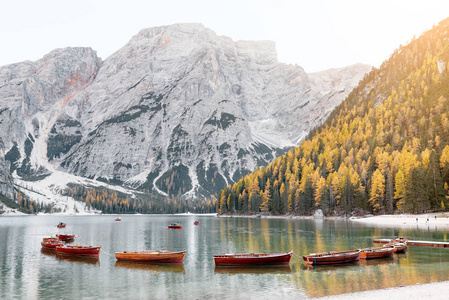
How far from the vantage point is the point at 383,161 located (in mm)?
160000

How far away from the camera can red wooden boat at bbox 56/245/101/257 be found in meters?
69.0

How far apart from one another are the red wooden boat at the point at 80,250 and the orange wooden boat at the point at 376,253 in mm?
46274

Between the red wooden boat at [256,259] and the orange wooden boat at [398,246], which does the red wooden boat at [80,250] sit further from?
the orange wooden boat at [398,246]

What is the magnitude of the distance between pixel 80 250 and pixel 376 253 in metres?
52.4

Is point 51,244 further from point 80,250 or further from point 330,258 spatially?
point 330,258

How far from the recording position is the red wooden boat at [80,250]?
69.0 m

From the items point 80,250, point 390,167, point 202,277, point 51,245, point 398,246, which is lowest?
point 202,277

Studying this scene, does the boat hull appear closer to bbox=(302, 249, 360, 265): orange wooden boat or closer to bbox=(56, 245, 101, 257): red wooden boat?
bbox=(56, 245, 101, 257): red wooden boat

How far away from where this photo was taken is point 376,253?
196ft

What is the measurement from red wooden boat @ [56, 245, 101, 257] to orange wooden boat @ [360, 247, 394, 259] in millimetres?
46274

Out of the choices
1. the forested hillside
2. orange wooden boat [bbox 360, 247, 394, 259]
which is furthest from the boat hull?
the forested hillside

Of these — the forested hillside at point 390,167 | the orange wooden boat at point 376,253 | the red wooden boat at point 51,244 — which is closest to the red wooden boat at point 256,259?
the orange wooden boat at point 376,253

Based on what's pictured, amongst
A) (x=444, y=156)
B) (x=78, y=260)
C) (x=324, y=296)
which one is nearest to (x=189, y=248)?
(x=78, y=260)

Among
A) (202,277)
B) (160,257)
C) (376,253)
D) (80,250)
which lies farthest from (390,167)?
(80,250)
